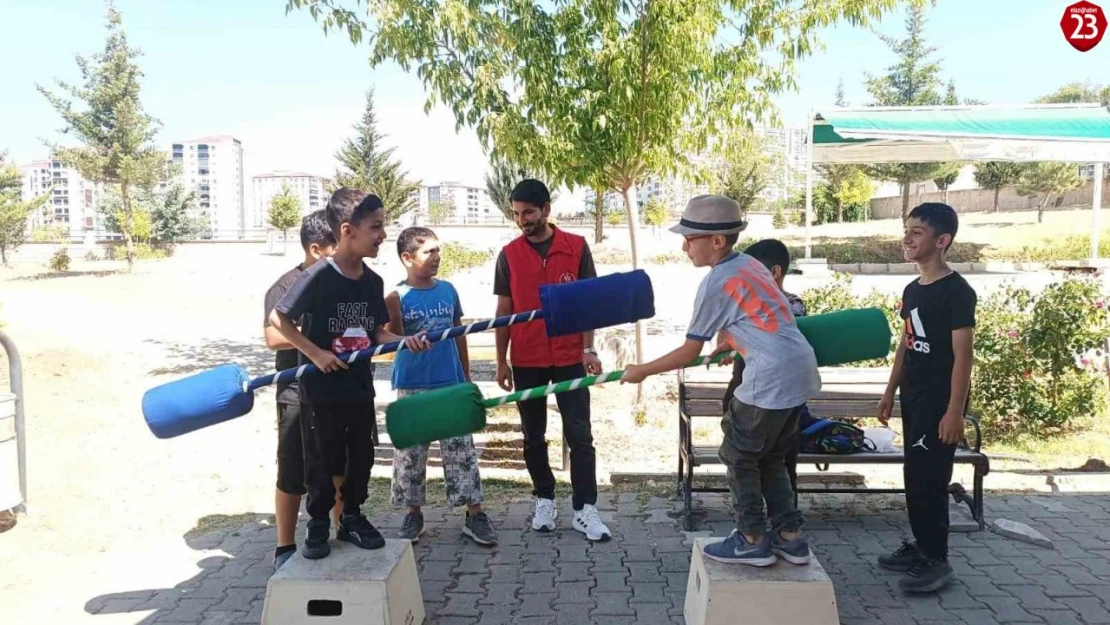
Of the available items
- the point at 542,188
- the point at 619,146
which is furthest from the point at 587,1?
the point at 542,188

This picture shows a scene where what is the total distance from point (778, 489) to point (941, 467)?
0.80 m

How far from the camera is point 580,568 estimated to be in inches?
159

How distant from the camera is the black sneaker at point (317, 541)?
337 cm

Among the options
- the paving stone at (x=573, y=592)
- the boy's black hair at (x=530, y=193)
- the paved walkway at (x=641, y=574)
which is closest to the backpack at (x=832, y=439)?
the paved walkway at (x=641, y=574)

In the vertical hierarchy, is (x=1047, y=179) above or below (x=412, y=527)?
above

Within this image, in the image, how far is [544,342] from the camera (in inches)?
169

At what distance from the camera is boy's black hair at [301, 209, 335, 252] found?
12.9 feet

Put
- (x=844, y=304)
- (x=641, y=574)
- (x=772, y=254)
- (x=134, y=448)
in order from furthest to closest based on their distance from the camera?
(x=844, y=304), (x=134, y=448), (x=772, y=254), (x=641, y=574)

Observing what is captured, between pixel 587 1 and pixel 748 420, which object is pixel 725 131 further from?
pixel 748 420

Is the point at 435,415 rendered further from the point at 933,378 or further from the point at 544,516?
the point at 933,378

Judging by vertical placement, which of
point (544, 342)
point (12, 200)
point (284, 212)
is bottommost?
point (544, 342)

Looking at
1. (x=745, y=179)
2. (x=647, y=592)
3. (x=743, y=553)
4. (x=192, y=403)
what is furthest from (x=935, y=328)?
(x=745, y=179)

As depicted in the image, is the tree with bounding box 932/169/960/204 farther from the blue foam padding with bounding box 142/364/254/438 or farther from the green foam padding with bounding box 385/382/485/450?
the blue foam padding with bounding box 142/364/254/438

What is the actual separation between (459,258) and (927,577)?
24.7 m
